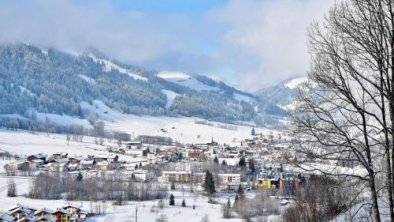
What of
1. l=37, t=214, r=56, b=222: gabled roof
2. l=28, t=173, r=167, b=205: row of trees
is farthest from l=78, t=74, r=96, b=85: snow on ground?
l=37, t=214, r=56, b=222: gabled roof

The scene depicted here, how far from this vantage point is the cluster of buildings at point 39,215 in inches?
875

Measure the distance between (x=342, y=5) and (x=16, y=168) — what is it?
44.0m

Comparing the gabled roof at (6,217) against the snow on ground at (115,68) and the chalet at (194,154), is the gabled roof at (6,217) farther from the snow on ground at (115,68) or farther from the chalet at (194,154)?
the snow on ground at (115,68)

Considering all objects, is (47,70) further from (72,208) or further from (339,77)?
(339,77)

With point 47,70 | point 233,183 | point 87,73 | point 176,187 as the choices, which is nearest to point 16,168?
point 176,187

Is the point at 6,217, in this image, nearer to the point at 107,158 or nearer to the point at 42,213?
the point at 42,213

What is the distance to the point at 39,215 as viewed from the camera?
23359mm

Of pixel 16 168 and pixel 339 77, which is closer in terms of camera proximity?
pixel 339 77

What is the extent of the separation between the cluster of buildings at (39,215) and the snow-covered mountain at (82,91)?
2781 inches

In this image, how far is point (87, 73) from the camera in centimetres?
14250

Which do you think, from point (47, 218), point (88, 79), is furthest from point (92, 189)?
point (88, 79)

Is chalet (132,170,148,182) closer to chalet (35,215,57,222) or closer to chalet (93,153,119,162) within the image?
chalet (93,153,119,162)

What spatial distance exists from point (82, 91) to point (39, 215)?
4009 inches

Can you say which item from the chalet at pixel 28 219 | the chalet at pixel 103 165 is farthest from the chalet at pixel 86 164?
the chalet at pixel 28 219
